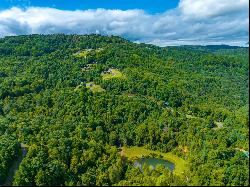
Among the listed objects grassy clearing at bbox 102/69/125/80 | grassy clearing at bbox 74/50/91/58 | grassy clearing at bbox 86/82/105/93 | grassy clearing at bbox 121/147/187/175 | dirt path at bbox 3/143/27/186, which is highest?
grassy clearing at bbox 74/50/91/58

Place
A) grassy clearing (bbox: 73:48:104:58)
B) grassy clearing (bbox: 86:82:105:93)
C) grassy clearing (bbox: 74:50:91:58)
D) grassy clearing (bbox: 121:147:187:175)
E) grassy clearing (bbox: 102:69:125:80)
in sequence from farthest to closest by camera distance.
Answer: grassy clearing (bbox: 73:48:104:58) < grassy clearing (bbox: 74:50:91:58) < grassy clearing (bbox: 102:69:125:80) < grassy clearing (bbox: 86:82:105:93) < grassy clearing (bbox: 121:147:187:175)

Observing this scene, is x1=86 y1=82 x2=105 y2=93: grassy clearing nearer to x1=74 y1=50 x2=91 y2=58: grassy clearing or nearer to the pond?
x1=74 y1=50 x2=91 y2=58: grassy clearing

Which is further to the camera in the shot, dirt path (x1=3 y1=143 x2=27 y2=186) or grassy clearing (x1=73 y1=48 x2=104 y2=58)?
grassy clearing (x1=73 y1=48 x2=104 y2=58)

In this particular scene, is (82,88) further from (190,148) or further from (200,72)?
(200,72)

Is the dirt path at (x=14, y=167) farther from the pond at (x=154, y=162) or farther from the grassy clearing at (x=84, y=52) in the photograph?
the grassy clearing at (x=84, y=52)

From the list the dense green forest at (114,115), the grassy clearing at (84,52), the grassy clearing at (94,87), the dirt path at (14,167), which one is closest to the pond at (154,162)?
the dense green forest at (114,115)

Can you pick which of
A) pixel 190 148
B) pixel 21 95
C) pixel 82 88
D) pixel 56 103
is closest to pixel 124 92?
pixel 82 88

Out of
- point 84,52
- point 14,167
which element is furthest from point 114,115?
point 84,52

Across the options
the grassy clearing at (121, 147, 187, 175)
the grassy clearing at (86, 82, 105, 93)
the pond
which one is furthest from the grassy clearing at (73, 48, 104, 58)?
the pond
